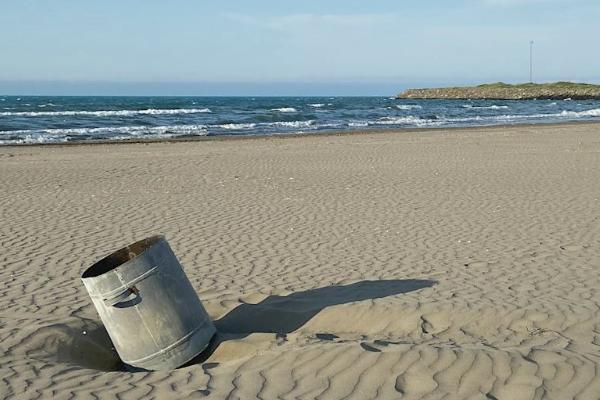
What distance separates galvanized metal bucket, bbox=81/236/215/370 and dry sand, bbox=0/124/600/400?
228mm

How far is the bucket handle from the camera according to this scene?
4844mm

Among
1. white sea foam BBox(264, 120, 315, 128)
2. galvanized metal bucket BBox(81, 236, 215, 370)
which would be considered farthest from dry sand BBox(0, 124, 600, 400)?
white sea foam BBox(264, 120, 315, 128)

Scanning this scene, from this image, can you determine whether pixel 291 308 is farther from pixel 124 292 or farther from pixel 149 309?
pixel 124 292

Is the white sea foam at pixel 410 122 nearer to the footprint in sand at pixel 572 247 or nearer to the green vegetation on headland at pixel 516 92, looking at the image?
the footprint in sand at pixel 572 247

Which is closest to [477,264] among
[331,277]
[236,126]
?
[331,277]

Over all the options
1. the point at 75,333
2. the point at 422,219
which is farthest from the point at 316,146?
the point at 75,333

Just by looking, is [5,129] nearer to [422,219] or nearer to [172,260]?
[422,219]

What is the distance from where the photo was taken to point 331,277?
7172 mm

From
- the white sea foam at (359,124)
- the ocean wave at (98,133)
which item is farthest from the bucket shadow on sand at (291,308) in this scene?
the white sea foam at (359,124)

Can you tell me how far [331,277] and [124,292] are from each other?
2.74 m

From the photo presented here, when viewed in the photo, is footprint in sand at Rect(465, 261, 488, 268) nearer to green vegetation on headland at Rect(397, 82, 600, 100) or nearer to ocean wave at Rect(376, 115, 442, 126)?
ocean wave at Rect(376, 115, 442, 126)

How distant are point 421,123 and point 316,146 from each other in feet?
59.5

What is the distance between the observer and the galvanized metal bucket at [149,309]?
15.9ft

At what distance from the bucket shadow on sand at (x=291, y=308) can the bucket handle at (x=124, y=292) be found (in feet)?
2.41
